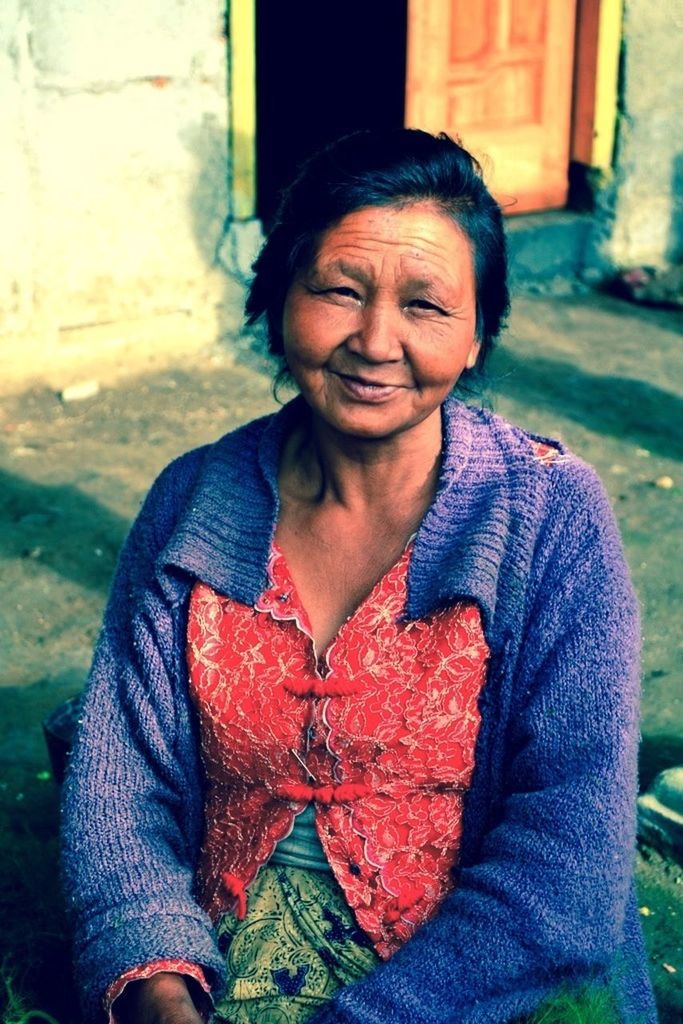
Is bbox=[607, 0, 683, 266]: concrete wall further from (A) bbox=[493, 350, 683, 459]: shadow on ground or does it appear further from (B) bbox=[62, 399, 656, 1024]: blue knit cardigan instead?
(B) bbox=[62, 399, 656, 1024]: blue knit cardigan

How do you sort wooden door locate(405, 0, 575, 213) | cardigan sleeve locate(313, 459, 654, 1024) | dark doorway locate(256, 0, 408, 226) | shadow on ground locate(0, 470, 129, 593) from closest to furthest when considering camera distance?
cardigan sleeve locate(313, 459, 654, 1024) → shadow on ground locate(0, 470, 129, 593) → wooden door locate(405, 0, 575, 213) → dark doorway locate(256, 0, 408, 226)

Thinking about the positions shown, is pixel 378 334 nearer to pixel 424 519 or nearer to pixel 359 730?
pixel 424 519

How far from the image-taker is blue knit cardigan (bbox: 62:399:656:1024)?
6.45 ft

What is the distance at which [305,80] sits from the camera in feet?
30.1

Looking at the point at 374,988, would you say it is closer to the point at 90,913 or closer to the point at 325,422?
the point at 90,913

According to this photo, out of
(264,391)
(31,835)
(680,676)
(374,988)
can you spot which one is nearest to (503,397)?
(264,391)

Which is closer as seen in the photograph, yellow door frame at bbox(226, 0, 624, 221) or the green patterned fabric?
the green patterned fabric

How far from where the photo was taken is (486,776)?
2.12 meters

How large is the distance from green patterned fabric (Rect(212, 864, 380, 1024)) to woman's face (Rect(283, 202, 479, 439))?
2.28 ft

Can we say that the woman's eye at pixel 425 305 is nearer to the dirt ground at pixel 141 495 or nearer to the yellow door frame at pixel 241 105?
the dirt ground at pixel 141 495

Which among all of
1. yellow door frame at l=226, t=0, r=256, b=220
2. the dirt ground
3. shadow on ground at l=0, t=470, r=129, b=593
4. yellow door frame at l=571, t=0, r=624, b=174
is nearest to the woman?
the dirt ground

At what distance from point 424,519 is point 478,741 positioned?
0.34 metres

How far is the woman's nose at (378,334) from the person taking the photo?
2.07 metres

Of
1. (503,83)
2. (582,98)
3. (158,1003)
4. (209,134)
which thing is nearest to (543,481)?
(158,1003)
